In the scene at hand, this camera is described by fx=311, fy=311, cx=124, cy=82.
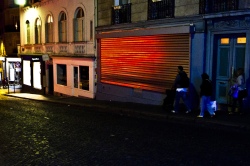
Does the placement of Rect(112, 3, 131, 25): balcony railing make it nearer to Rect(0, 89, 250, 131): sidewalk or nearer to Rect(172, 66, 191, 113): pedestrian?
Rect(0, 89, 250, 131): sidewalk

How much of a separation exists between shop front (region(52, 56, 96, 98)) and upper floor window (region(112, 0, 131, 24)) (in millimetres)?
3156

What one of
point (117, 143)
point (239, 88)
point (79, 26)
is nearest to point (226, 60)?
point (239, 88)

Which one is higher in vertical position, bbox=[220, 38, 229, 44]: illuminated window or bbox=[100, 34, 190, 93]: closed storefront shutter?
bbox=[220, 38, 229, 44]: illuminated window

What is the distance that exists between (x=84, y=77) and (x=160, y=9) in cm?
774

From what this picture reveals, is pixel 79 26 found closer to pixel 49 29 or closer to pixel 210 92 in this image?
pixel 49 29

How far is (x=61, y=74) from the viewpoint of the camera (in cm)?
2259

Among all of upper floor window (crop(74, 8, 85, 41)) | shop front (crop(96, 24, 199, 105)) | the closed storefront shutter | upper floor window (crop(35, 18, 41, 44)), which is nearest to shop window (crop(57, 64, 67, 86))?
upper floor window (crop(74, 8, 85, 41))

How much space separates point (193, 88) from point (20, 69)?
67.8 feet

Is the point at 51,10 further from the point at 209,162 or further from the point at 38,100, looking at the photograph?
the point at 209,162

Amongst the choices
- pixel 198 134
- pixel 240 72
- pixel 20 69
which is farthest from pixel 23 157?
pixel 20 69

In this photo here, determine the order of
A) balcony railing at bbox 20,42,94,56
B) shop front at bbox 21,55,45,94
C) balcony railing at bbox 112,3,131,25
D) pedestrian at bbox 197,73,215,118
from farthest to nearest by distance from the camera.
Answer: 1. shop front at bbox 21,55,45,94
2. balcony railing at bbox 20,42,94,56
3. balcony railing at bbox 112,3,131,25
4. pedestrian at bbox 197,73,215,118

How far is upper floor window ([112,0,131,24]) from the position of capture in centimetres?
1538

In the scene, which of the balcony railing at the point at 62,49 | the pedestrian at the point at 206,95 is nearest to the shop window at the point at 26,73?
the balcony railing at the point at 62,49

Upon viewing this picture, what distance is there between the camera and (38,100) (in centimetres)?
→ 1975
